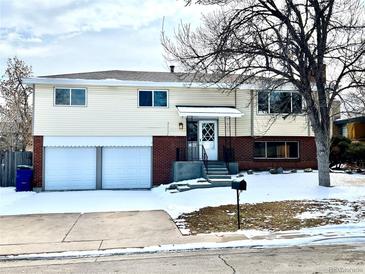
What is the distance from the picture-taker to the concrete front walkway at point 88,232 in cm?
854

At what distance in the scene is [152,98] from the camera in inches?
789

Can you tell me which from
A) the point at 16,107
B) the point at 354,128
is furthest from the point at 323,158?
the point at 16,107

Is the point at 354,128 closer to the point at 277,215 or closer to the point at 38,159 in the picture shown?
the point at 277,215

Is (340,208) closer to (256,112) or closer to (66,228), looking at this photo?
(66,228)

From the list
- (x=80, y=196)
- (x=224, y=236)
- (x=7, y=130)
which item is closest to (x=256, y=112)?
(x=80, y=196)

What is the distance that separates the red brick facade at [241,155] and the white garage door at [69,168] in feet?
10.8

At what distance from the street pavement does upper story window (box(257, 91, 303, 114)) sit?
1368cm

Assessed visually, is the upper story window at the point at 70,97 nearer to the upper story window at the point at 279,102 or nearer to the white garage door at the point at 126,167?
the white garage door at the point at 126,167

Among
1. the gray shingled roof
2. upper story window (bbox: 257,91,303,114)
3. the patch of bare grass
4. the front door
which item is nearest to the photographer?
the patch of bare grass

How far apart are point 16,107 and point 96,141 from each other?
1410 centimetres

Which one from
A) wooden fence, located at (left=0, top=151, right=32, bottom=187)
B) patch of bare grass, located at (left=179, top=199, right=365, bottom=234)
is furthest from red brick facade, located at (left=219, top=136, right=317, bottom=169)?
wooden fence, located at (left=0, top=151, right=32, bottom=187)

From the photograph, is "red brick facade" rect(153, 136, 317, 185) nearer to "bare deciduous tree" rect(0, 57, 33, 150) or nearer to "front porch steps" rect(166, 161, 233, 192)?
"front porch steps" rect(166, 161, 233, 192)

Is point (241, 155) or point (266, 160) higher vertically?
point (241, 155)

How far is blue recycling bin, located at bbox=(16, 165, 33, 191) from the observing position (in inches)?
723
